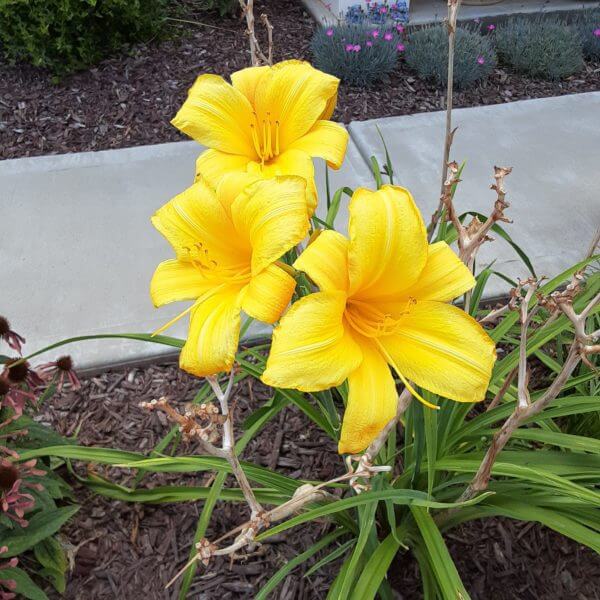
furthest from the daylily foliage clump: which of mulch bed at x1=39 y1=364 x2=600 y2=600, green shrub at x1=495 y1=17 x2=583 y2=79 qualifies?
green shrub at x1=495 y1=17 x2=583 y2=79

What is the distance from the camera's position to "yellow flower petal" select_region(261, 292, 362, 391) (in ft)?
2.95

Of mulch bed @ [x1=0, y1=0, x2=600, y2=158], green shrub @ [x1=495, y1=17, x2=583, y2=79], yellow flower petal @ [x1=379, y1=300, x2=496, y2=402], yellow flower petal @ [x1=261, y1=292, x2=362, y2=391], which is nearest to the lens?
yellow flower petal @ [x1=261, y1=292, x2=362, y2=391]

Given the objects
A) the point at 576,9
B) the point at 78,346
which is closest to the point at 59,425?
the point at 78,346

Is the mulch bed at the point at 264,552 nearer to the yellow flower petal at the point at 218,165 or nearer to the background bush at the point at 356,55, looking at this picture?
the yellow flower petal at the point at 218,165

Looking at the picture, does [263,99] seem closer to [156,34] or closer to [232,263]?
[232,263]

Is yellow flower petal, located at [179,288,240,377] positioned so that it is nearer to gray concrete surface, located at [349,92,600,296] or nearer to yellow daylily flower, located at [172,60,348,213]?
yellow daylily flower, located at [172,60,348,213]

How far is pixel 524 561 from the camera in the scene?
1.78 meters

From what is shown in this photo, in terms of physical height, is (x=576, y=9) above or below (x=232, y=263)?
below

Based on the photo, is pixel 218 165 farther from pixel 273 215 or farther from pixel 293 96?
pixel 273 215

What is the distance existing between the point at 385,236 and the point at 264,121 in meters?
0.46

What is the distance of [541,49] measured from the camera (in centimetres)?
410

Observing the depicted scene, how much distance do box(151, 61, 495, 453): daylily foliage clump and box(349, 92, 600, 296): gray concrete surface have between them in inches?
66.8

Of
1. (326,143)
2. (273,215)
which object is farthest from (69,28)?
(273,215)

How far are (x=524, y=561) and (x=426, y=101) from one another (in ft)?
9.49
